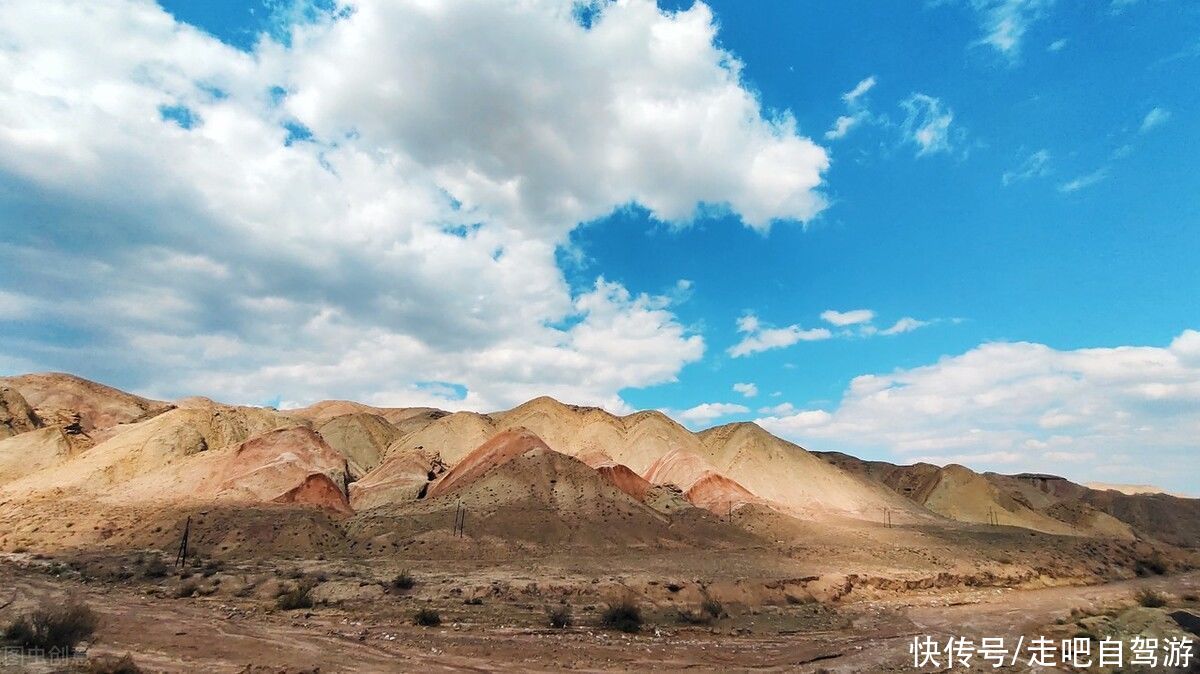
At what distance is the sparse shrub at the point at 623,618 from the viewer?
21.4 metres

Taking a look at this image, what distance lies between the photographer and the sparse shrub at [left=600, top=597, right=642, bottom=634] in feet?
70.3

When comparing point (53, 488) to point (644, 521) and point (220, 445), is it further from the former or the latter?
point (644, 521)

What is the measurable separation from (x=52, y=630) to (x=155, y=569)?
2026cm

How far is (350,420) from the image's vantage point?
8319 cm

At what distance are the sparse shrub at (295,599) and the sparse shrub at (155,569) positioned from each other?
354 inches

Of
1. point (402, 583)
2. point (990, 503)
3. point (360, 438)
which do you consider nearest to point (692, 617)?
point (402, 583)

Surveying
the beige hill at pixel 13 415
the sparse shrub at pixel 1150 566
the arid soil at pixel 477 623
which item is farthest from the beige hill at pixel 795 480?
the beige hill at pixel 13 415

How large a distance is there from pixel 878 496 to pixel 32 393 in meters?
116

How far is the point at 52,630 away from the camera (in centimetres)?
1236

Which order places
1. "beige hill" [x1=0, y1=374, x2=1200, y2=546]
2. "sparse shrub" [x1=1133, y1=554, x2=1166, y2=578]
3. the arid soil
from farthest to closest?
"sparse shrub" [x1=1133, y1=554, x2=1166, y2=578] < "beige hill" [x1=0, y1=374, x2=1200, y2=546] < the arid soil

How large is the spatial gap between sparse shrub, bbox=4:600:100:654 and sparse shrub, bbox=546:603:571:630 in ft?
42.6

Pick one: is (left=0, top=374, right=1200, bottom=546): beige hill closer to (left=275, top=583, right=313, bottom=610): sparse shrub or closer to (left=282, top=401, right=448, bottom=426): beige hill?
(left=275, top=583, right=313, bottom=610): sparse shrub

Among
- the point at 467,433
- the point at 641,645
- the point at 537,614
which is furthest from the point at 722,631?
the point at 467,433

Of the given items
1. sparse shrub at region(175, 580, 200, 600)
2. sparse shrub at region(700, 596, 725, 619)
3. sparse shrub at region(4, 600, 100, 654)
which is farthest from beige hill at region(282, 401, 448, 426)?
sparse shrub at region(4, 600, 100, 654)
